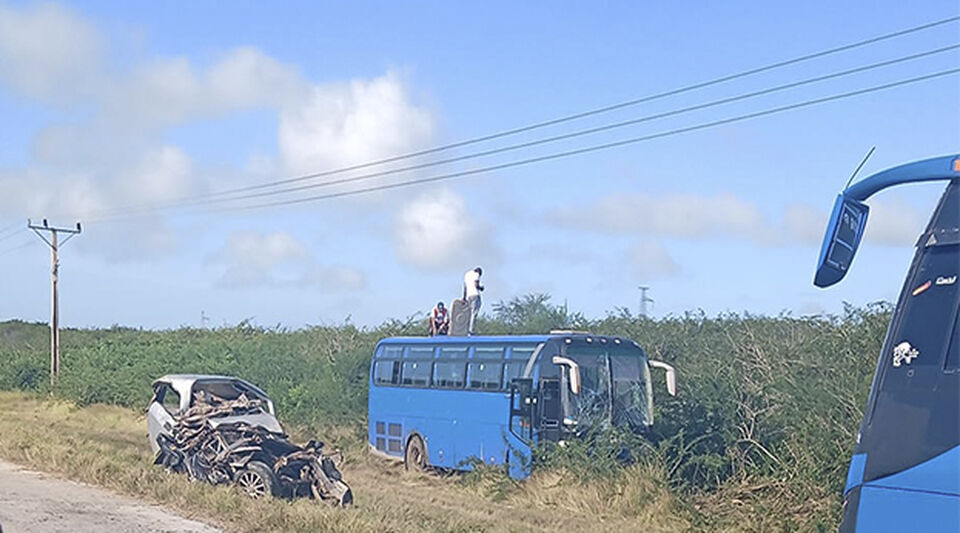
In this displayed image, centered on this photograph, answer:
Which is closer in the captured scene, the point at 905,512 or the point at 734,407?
the point at 905,512

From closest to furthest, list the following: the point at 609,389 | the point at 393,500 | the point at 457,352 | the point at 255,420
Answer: the point at 393,500 < the point at 255,420 < the point at 609,389 < the point at 457,352

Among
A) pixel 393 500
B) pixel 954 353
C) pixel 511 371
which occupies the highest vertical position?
pixel 954 353

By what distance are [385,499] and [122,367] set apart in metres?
28.9

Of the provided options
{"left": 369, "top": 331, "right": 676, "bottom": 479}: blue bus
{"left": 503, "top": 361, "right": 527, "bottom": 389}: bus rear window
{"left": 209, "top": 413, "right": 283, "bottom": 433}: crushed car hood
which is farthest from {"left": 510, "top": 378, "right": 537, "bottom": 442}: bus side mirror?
{"left": 209, "top": 413, "right": 283, "bottom": 433}: crushed car hood

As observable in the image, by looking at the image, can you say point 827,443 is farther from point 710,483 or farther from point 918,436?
point 918,436

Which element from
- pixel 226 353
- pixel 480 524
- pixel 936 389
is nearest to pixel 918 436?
pixel 936 389

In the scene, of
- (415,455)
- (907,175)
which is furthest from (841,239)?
(415,455)

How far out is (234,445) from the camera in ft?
55.0

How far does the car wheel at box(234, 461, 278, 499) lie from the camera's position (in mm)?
15781

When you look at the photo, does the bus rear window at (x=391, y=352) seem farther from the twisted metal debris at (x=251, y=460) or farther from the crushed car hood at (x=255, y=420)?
the twisted metal debris at (x=251, y=460)

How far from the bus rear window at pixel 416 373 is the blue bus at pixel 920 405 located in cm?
1893

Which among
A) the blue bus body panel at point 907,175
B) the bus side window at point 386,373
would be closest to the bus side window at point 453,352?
the bus side window at point 386,373

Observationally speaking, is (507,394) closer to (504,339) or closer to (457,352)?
(504,339)

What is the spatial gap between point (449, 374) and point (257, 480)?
7977 millimetres
